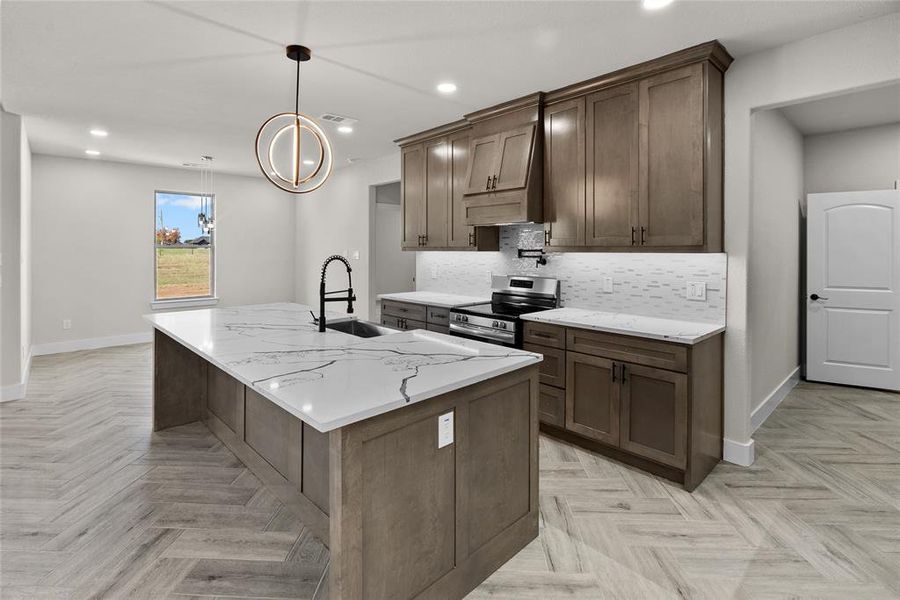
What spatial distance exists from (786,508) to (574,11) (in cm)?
285

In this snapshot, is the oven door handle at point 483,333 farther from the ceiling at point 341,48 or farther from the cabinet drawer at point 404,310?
the ceiling at point 341,48

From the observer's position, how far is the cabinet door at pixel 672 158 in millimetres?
2873

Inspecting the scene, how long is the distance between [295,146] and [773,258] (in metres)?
3.76

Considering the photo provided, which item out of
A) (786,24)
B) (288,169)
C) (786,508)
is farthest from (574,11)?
(288,169)

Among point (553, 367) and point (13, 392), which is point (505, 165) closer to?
point (553, 367)

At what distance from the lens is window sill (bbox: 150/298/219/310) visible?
692 cm

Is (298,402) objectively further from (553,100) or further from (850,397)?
(850,397)

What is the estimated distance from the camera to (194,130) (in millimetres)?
4812

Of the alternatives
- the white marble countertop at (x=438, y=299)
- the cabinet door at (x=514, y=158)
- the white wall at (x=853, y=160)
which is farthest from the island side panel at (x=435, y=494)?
the white wall at (x=853, y=160)

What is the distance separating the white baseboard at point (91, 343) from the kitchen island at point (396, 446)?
4.82 meters

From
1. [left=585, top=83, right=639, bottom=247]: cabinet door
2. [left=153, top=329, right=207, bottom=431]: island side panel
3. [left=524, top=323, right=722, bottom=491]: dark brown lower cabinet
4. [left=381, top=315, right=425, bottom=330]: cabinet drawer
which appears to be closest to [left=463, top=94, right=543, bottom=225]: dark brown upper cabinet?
[left=585, top=83, right=639, bottom=247]: cabinet door

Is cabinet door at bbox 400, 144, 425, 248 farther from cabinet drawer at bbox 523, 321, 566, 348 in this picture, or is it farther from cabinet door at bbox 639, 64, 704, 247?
cabinet door at bbox 639, 64, 704, 247

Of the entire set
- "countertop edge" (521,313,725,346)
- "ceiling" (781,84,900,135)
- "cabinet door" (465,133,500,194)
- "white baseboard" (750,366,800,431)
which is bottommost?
"white baseboard" (750,366,800,431)

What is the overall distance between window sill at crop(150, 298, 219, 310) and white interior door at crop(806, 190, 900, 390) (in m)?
7.76
